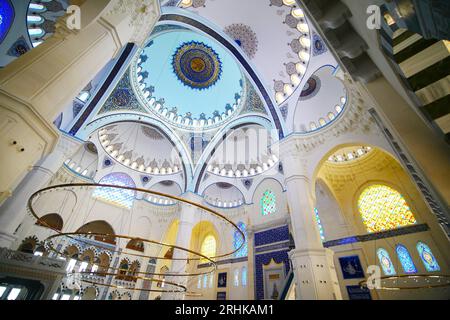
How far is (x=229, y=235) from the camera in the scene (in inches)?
572

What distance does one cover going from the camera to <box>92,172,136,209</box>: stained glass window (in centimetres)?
1416

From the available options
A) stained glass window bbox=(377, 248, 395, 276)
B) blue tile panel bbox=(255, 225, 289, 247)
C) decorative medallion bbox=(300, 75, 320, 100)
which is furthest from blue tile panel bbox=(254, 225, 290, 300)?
decorative medallion bbox=(300, 75, 320, 100)

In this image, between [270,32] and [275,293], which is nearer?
[270,32]

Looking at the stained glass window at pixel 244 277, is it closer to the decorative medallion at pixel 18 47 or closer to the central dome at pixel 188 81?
the central dome at pixel 188 81

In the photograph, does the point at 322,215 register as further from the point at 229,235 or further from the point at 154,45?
the point at 154,45

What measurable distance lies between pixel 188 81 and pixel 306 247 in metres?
11.8

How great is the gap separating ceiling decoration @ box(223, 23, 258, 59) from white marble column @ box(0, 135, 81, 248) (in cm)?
913

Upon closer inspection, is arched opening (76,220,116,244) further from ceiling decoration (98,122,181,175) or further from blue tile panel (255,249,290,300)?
blue tile panel (255,249,290,300)

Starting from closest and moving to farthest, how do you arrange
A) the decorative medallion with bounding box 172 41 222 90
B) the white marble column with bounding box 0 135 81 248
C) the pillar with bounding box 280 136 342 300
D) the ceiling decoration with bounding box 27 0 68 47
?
the pillar with bounding box 280 136 342 300 → the white marble column with bounding box 0 135 81 248 → the ceiling decoration with bounding box 27 0 68 47 → the decorative medallion with bounding box 172 41 222 90

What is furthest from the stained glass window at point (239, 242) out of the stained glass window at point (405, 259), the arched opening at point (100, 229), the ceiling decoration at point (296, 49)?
the arched opening at point (100, 229)

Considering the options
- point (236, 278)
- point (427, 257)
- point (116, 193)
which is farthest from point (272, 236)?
point (116, 193)

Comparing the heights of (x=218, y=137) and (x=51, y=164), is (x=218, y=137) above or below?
above

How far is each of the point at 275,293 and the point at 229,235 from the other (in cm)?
498
